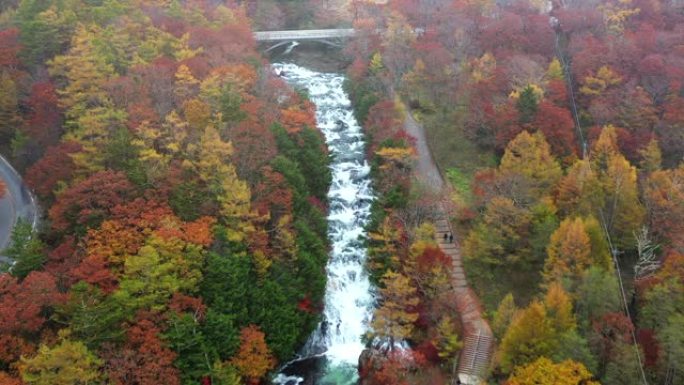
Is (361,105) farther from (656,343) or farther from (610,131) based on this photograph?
(656,343)

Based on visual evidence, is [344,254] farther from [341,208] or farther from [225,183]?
[225,183]

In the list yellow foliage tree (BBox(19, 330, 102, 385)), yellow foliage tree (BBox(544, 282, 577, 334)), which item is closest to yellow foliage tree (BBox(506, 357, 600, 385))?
yellow foliage tree (BBox(544, 282, 577, 334))

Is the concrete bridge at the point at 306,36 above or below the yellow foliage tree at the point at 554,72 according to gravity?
below

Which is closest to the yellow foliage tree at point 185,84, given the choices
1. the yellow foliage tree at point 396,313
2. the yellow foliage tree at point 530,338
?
the yellow foliage tree at point 396,313

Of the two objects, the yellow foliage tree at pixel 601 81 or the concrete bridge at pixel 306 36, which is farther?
the concrete bridge at pixel 306 36

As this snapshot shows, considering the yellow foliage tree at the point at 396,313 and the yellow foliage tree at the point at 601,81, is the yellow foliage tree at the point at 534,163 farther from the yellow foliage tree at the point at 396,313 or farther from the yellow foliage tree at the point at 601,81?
the yellow foliage tree at the point at 396,313

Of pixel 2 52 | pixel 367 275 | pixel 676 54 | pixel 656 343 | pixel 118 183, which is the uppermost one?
pixel 676 54

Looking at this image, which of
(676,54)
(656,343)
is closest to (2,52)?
(656,343)
